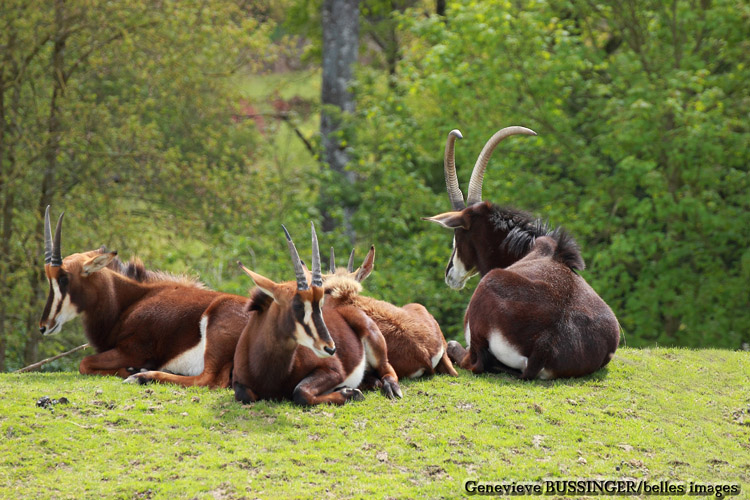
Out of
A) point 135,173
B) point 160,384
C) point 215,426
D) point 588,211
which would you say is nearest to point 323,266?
point 135,173

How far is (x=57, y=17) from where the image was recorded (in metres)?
17.8

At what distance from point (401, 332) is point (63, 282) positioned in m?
3.98

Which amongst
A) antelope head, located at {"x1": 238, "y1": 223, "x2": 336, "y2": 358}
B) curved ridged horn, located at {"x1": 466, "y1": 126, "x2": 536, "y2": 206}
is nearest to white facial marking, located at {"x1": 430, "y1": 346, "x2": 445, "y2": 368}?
antelope head, located at {"x1": 238, "y1": 223, "x2": 336, "y2": 358}

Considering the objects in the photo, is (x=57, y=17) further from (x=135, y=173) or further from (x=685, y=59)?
(x=685, y=59)

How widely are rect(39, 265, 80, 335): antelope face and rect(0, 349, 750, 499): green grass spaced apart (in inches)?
26.1

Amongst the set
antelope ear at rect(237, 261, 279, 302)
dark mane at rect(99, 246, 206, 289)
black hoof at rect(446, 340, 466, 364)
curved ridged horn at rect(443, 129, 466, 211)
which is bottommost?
black hoof at rect(446, 340, 466, 364)

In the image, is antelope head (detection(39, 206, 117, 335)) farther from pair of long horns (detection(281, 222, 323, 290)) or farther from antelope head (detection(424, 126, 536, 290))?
antelope head (detection(424, 126, 536, 290))

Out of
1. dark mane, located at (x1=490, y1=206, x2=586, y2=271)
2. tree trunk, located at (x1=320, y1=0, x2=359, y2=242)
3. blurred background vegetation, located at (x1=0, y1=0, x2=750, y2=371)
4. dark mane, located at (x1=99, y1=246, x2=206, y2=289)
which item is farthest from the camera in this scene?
Result: tree trunk, located at (x1=320, y1=0, x2=359, y2=242)

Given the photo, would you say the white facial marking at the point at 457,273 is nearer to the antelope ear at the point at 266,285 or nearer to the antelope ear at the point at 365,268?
the antelope ear at the point at 365,268

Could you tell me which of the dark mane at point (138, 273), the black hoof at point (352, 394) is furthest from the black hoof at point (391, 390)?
the dark mane at point (138, 273)

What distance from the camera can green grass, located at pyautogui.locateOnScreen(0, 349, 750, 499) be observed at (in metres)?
6.11

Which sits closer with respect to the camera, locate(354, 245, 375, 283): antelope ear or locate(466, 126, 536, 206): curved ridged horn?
locate(354, 245, 375, 283): antelope ear

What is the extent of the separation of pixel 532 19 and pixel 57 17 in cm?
1105

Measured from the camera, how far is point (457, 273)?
11852mm
